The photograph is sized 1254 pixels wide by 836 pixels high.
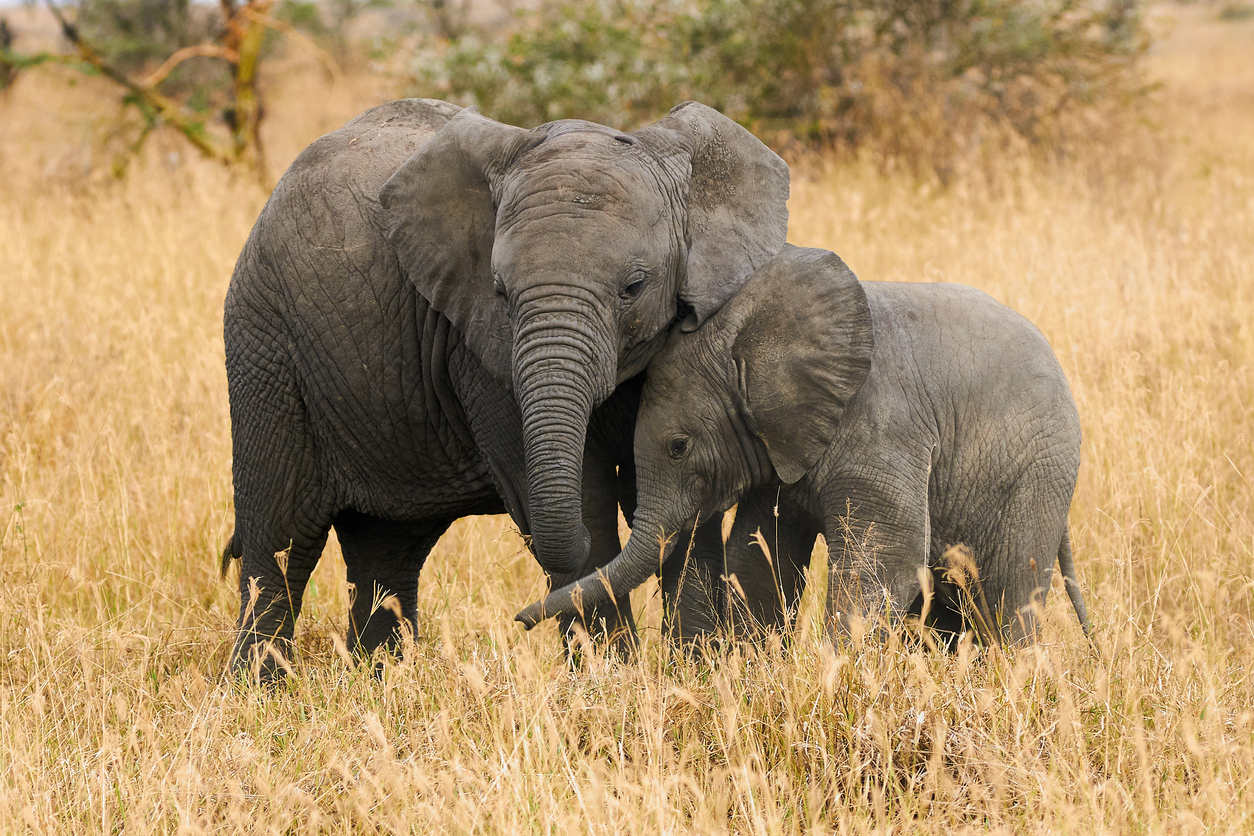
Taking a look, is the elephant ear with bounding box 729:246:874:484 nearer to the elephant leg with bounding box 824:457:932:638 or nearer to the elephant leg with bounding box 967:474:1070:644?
the elephant leg with bounding box 824:457:932:638

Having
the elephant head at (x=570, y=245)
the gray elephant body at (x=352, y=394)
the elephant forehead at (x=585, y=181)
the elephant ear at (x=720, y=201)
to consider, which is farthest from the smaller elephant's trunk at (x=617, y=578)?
the elephant forehead at (x=585, y=181)

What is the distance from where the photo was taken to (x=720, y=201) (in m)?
3.40

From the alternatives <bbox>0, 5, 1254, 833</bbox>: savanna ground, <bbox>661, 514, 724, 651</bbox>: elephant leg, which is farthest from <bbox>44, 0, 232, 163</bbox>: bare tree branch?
<bbox>661, 514, 724, 651</bbox>: elephant leg

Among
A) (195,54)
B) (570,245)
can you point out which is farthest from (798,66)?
(570,245)

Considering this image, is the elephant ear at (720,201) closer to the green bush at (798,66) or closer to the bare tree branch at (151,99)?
the green bush at (798,66)

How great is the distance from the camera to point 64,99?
59.0 feet

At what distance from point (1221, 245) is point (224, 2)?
8.27m

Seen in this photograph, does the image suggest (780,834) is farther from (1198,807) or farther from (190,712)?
(190,712)

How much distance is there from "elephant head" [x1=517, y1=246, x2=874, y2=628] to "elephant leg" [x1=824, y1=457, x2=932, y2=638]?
14 cm

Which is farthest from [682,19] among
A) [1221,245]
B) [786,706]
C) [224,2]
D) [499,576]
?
[786,706]

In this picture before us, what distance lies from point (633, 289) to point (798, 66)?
881cm

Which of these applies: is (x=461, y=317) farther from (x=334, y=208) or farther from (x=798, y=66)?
(x=798, y=66)

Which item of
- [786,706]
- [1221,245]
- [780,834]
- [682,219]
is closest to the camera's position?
[780,834]

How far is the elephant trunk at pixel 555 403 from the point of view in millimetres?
2980
